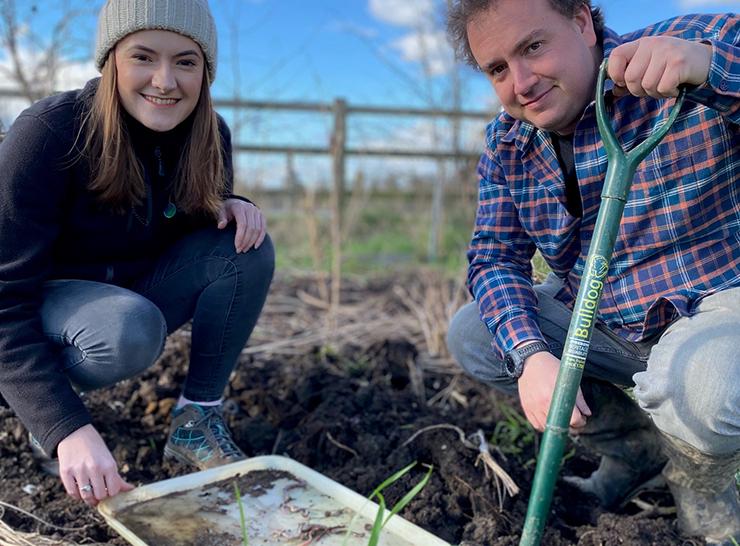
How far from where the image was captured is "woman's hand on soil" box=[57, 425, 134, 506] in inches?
Answer: 71.4

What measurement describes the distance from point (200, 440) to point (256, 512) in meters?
0.39

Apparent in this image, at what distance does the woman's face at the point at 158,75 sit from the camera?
2061mm

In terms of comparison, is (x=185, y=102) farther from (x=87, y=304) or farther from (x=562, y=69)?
(x=562, y=69)

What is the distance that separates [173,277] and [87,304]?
35 centimetres

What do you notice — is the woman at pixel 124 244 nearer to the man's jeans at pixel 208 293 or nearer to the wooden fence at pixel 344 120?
the man's jeans at pixel 208 293

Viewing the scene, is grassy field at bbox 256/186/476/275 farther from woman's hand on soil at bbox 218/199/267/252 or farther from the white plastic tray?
the white plastic tray

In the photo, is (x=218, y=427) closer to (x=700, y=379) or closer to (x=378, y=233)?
(x=700, y=379)

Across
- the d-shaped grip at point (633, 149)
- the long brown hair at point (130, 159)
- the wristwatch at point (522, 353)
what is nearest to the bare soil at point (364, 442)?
the wristwatch at point (522, 353)

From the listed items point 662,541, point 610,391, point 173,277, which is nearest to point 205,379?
point 173,277

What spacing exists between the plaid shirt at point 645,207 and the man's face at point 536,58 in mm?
77

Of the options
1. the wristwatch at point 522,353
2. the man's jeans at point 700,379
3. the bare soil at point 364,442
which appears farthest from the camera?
the bare soil at point 364,442

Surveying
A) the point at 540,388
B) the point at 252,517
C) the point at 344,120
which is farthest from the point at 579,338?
the point at 344,120

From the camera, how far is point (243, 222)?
95.1 inches

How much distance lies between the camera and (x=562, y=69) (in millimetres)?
1757
